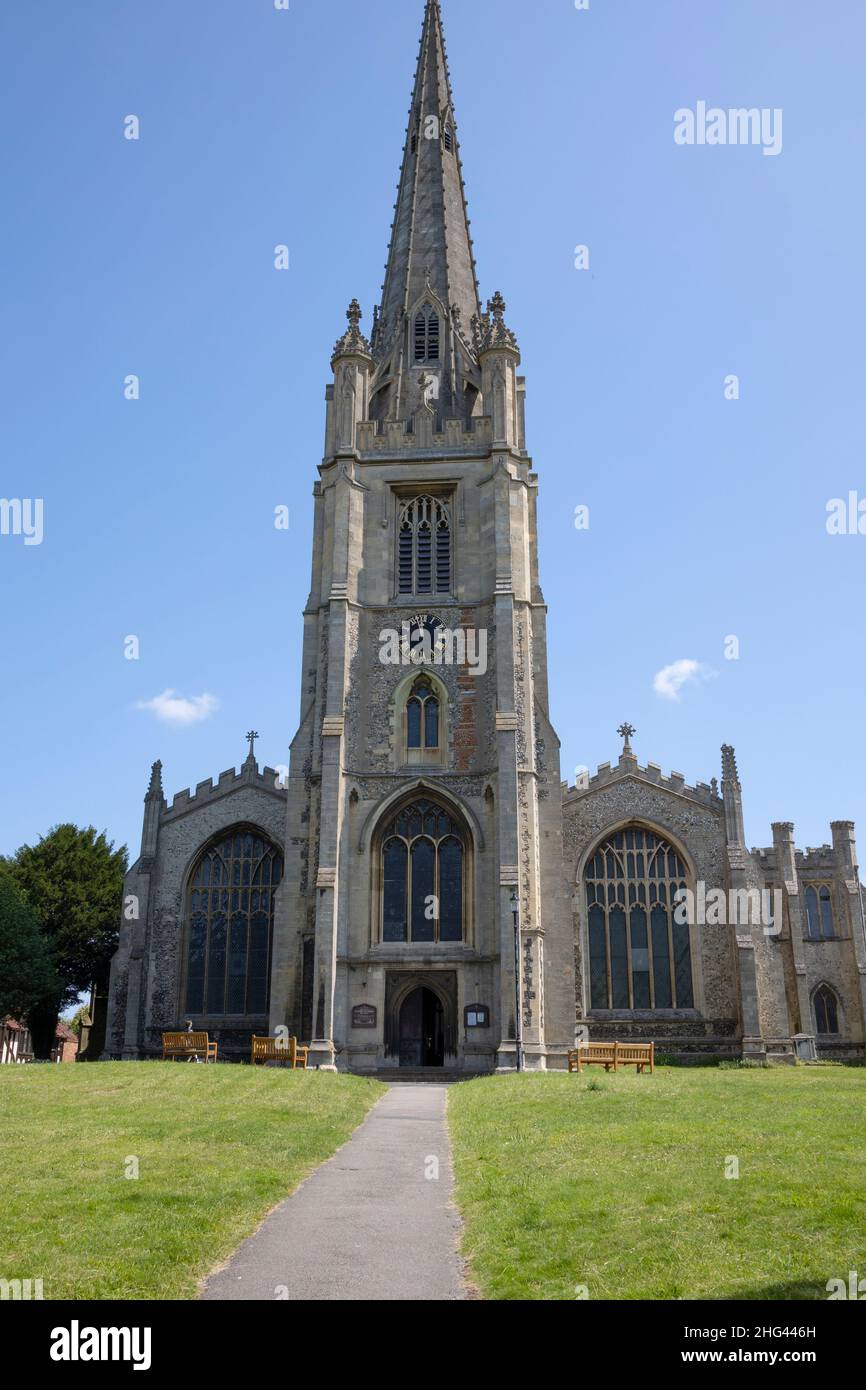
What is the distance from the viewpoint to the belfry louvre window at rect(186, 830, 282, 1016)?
37.7m

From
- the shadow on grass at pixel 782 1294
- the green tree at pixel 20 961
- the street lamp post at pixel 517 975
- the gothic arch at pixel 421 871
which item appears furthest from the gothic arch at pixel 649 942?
the shadow on grass at pixel 782 1294

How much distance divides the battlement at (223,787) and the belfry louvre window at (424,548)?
839 cm

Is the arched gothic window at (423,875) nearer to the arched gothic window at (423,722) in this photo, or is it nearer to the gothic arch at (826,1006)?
the arched gothic window at (423,722)

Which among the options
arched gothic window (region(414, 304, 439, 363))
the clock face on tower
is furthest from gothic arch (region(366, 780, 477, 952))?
arched gothic window (region(414, 304, 439, 363))

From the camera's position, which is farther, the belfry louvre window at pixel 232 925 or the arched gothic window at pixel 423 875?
the belfry louvre window at pixel 232 925

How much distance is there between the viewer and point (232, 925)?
3856 cm

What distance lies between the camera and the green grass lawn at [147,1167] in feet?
25.1

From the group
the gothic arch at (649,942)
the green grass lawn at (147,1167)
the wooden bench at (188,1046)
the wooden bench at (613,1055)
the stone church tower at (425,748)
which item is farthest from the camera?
the gothic arch at (649,942)

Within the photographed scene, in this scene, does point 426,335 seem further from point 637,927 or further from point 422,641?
point 637,927

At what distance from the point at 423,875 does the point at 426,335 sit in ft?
68.3

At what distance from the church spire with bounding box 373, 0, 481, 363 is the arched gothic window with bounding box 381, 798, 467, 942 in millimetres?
18404

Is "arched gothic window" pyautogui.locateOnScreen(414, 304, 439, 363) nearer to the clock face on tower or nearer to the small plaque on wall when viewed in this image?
the clock face on tower

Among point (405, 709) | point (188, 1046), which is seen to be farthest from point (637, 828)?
point (188, 1046)

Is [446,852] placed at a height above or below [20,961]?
above
